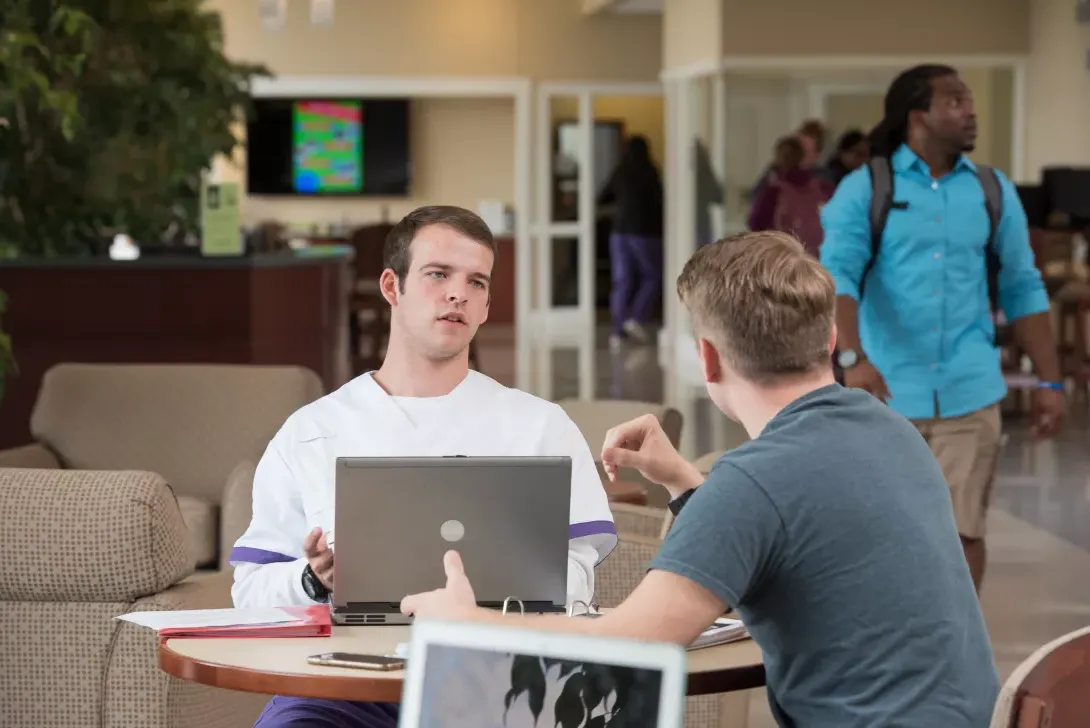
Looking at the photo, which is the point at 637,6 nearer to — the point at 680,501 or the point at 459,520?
the point at 680,501

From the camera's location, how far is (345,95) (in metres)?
19.0

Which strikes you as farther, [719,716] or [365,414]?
[719,716]

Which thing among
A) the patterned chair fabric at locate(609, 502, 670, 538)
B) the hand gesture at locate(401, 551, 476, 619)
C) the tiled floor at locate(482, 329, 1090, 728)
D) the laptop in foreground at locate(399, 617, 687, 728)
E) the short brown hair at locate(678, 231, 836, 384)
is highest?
the short brown hair at locate(678, 231, 836, 384)

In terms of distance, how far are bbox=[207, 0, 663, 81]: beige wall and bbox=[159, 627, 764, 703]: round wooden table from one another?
53.6 feet


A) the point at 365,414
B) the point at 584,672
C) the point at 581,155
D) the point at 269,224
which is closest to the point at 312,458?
the point at 365,414

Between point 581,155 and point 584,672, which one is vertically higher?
point 581,155

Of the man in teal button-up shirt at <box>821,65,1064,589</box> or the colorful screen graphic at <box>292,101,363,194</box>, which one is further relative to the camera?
the colorful screen graphic at <box>292,101,363,194</box>

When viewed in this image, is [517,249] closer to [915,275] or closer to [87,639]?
[915,275]

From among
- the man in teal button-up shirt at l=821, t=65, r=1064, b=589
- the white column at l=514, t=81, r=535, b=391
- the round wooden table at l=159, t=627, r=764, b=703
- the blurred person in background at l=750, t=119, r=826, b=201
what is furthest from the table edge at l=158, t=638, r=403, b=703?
the white column at l=514, t=81, r=535, b=391

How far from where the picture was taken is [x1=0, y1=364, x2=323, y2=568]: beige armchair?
599 cm

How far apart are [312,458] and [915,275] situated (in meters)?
2.26

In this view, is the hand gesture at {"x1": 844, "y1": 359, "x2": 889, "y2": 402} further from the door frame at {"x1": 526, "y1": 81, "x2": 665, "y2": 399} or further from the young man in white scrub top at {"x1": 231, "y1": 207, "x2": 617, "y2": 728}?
the door frame at {"x1": 526, "y1": 81, "x2": 665, "y2": 399}

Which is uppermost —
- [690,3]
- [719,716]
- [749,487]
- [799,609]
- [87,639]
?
[690,3]

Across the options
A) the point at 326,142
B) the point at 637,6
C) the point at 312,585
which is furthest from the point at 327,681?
the point at 326,142
